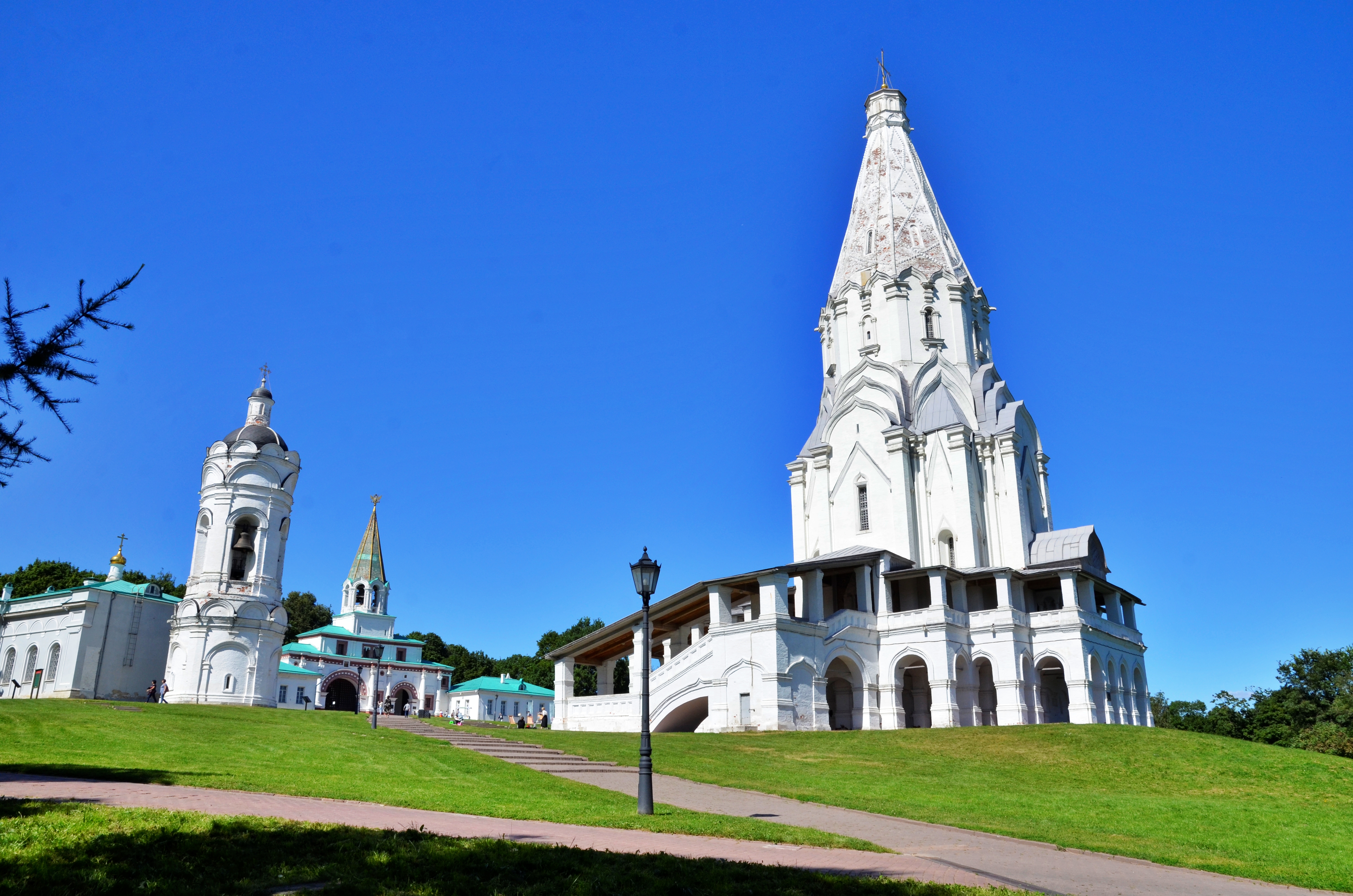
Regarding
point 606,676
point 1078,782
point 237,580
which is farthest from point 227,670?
point 1078,782

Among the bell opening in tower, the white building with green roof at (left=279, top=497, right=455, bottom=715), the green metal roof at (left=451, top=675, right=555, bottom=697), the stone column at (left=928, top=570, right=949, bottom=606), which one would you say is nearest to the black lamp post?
the stone column at (left=928, top=570, right=949, bottom=606)

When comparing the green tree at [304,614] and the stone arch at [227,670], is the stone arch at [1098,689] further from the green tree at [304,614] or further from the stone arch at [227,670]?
the green tree at [304,614]

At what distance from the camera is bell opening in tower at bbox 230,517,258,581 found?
45.4 meters

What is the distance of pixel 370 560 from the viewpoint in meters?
78.9

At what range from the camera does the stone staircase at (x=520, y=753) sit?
21.2 metres

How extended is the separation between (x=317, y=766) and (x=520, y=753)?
5.99 metres

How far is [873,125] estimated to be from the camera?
56.1 metres

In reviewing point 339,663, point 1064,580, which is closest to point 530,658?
point 339,663

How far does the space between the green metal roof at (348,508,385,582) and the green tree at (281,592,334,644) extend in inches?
352

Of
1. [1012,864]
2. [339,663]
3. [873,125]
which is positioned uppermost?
[873,125]

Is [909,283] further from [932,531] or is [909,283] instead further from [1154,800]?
[1154,800]

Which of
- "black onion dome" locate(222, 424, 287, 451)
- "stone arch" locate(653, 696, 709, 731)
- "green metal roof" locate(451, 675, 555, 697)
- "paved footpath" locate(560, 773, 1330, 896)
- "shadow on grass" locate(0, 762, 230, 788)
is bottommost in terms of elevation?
"paved footpath" locate(560, 773, 1330, 896)

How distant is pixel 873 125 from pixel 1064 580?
2979 cm

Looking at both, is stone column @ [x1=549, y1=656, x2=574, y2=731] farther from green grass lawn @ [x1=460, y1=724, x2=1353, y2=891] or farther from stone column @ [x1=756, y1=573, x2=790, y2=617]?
Answer: green grass lawn @ [x1=460, y1=724, x2=1353, y2=891]
